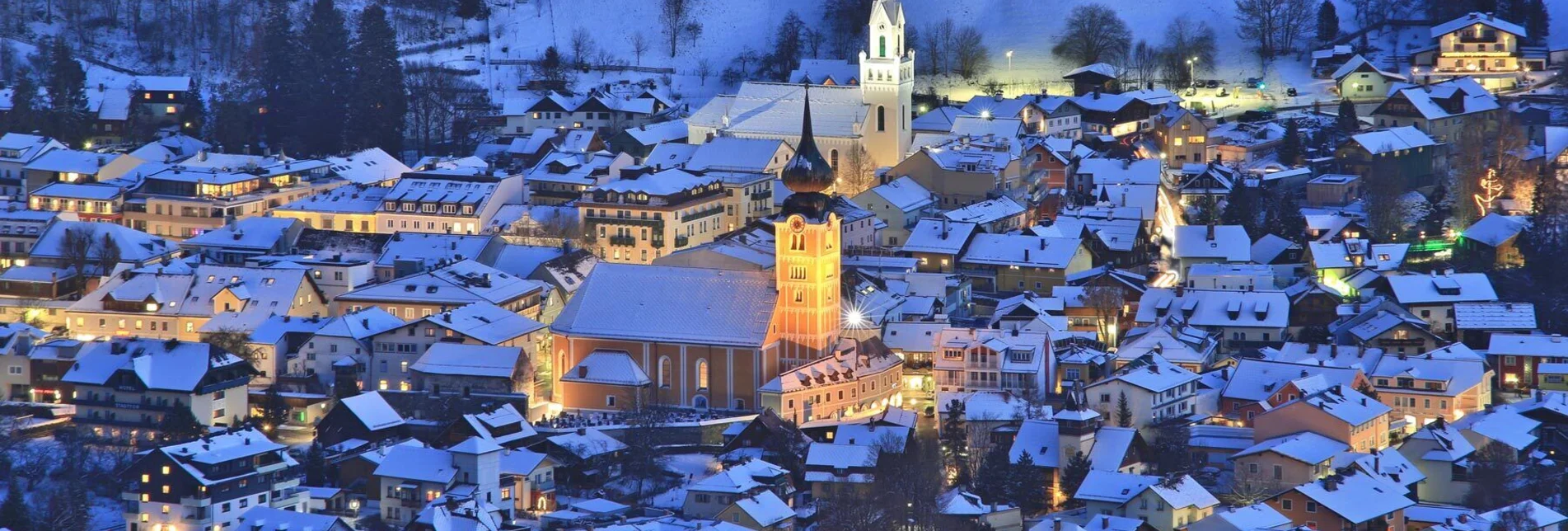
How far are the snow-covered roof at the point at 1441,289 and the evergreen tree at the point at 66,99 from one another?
46.2 metres

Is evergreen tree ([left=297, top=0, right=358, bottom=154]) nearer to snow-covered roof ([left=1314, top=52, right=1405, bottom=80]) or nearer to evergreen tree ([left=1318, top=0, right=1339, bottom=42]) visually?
snow-covered roof ([left=1314, top=52, right=1405, bottom=80])

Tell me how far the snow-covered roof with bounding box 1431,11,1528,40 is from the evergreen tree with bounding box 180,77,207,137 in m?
42.2

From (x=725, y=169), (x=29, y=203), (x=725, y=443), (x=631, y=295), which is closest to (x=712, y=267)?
(x=631, y=295)

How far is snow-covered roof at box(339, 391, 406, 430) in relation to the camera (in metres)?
70.8

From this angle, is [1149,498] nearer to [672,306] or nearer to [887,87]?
[672,306]

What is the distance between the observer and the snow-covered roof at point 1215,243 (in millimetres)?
85875

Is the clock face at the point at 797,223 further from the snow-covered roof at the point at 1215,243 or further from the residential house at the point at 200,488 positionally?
the snow-covered roof at the point at 1215,243

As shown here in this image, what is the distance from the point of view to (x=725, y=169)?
96.1 metres

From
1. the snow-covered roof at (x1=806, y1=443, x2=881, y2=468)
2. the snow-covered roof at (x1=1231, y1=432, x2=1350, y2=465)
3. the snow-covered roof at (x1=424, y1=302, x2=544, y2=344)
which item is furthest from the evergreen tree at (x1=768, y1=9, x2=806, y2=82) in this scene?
the snow-covered roof at (x1=1231, y1=432, x2=1350, y2=465)

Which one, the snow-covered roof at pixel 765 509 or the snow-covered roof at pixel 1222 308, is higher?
the snow-covered roof at pixel 1222 308

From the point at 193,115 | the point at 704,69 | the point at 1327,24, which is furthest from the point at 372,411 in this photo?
the point at 1327,24

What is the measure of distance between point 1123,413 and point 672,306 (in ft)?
36.8

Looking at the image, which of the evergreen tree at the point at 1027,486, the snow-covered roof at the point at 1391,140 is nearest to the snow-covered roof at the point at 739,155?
the snow-covered roof at the point at 1391,140

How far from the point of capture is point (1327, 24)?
112750 millimetres
